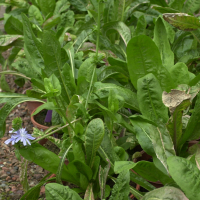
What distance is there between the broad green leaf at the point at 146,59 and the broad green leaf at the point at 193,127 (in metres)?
0.19

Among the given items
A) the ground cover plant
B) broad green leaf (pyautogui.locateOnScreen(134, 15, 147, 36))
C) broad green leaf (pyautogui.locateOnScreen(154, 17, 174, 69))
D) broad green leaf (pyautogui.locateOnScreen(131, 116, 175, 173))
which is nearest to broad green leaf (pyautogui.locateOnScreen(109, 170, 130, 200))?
the ground cover plant

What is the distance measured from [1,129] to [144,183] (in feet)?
2.53

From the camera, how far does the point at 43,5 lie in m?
2.21

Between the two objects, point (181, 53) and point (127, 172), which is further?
point (181, 53)

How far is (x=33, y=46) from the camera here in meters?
1.45

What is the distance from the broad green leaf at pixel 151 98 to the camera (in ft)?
3.45

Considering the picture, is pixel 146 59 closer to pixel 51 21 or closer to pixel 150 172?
pixel 150 172

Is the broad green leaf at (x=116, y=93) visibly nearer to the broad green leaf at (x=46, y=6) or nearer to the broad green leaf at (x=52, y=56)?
the broad green leaf at (x=52, y=56)

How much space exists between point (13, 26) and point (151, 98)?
1289 mm

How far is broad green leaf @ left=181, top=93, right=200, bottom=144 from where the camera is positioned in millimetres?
1040

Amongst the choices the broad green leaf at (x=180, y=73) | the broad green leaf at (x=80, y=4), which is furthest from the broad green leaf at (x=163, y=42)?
the broad green leaf at (x=80, y=4)

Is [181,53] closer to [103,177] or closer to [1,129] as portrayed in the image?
[103,177]

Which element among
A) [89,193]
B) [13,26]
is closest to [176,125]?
[89,193]

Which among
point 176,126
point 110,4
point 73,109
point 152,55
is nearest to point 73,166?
point 73,109
